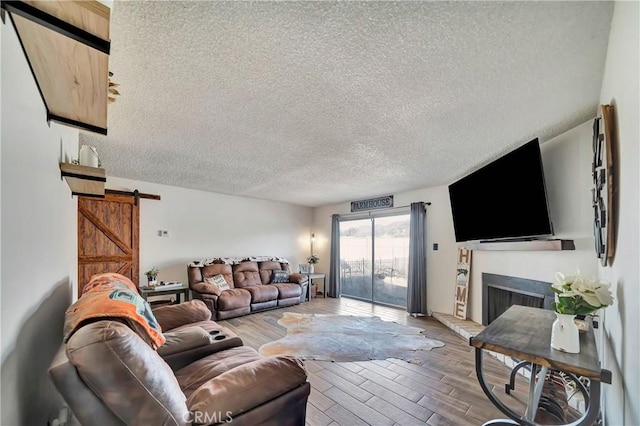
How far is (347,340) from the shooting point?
3.70 metres

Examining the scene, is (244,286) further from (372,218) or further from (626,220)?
(626,220)

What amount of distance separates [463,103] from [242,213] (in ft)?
17.0

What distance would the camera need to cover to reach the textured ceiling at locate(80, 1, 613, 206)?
1.34 meters

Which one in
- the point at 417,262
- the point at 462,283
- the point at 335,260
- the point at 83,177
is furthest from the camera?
the point at 335,260

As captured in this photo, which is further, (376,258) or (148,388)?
(376,258)

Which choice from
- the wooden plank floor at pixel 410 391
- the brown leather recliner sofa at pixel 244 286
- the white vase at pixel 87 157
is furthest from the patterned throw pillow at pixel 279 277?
the white vase at pixel 87 157

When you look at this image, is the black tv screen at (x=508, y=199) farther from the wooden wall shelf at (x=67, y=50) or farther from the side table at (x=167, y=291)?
the side table at (x=167, y=291)

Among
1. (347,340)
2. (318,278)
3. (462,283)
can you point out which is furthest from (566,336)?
(318,278)

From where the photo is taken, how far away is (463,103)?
212cm

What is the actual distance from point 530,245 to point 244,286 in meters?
4.75

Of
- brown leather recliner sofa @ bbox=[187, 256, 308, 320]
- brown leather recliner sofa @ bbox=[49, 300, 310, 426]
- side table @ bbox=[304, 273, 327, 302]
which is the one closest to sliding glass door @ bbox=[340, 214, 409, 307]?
side table @ bbox=[304, 273, 327, 302]

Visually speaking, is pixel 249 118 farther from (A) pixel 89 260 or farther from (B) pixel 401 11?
(A) pixel 89 260

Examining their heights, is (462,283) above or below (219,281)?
above

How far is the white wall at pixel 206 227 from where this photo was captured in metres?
4.97
